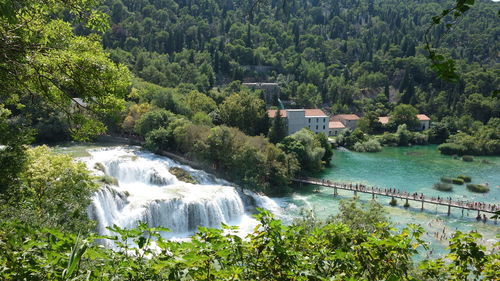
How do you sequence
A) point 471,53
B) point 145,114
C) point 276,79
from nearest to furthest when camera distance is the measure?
point 145,114 < point 276,79 < point 471,53

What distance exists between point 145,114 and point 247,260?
37116 mm

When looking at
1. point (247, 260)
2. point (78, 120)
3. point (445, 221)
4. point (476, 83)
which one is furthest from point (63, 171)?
point (476, 83)

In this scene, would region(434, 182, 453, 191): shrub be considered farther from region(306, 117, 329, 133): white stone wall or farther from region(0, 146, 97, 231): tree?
region(0, 146, 97, 231): tree

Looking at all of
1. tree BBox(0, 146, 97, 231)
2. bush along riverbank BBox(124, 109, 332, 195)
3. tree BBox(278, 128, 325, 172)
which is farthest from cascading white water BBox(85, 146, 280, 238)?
tree BBox(278, 128, 325, 172)

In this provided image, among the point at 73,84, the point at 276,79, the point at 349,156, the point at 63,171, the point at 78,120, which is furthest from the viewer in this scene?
the point at 276,79

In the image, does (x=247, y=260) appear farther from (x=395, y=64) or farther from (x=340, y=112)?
(x=395, y=64)

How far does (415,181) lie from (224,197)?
22667mm

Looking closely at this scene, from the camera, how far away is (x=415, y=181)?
4038cm

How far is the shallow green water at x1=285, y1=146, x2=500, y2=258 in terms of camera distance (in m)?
28.6

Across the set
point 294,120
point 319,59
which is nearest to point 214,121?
point 294,120

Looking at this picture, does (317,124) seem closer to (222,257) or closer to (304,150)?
(304,150)

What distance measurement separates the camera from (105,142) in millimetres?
42406

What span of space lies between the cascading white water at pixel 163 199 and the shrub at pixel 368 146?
2927 cm

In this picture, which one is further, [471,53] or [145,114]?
[471,53]
